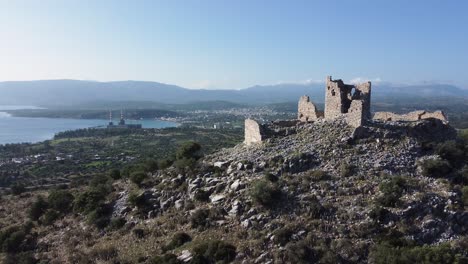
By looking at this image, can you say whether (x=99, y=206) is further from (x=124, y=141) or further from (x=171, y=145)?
(x=124, y=141)

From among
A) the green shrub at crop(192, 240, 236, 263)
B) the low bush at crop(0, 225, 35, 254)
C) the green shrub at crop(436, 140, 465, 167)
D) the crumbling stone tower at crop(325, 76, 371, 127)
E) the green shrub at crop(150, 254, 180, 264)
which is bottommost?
the low bush at crop(0, 225, 35, 254)

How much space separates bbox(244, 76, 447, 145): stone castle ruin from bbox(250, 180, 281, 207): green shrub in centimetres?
789

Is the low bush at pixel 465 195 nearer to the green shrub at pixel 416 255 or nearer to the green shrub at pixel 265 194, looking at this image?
the green shrub at pixel 416 255

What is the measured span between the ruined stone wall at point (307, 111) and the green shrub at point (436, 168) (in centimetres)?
1082

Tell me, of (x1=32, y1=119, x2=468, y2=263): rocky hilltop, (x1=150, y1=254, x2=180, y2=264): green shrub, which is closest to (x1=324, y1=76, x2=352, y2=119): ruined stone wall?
(x1=32, y1=119, x2=468, y2=263): rocky hilltop

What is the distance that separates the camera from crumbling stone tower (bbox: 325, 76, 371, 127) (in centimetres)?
2798

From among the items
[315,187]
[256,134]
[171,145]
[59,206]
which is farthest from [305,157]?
[171,145]

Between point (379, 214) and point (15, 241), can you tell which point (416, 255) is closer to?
point (379, 214)

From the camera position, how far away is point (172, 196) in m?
27.7

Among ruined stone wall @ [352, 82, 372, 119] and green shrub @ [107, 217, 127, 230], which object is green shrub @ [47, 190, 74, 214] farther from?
ruined stone wall @ [352, 82, 372, 119]

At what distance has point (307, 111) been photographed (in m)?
33.9

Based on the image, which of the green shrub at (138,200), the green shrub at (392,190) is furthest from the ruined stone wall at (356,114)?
the green shrub at (138,200)

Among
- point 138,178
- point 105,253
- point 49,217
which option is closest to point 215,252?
point 105,253

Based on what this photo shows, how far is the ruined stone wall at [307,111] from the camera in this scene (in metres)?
33.1
